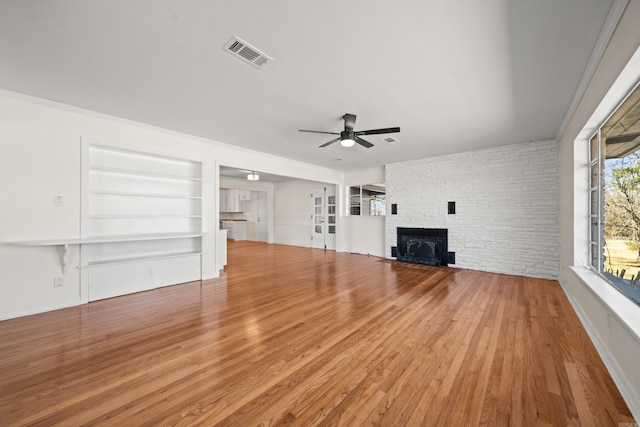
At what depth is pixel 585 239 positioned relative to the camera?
327 centimetres

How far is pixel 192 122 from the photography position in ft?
12.6

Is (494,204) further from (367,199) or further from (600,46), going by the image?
(600,46)

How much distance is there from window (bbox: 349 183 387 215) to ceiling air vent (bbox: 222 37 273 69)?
574cm

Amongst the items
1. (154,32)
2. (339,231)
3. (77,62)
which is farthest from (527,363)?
(339,231)

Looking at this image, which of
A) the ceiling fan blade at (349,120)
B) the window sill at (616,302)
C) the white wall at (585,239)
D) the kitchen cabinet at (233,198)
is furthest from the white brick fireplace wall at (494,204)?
the kitchen cabinet at (233,198)

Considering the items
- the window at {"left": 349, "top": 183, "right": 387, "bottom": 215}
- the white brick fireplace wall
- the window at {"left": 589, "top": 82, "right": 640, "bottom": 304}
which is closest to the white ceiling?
the window at {"left": 589, "top": 82, "right": 640, "bottom": 304}

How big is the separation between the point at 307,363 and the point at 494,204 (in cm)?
525

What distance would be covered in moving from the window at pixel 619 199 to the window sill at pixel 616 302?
6cm

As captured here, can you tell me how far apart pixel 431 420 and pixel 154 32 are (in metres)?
3.28

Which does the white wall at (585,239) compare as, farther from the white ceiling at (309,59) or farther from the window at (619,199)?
the white ceiling at (309,59)

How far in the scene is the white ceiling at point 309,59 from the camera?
1746 mm

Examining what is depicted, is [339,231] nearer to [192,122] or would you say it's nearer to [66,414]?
[192,122]

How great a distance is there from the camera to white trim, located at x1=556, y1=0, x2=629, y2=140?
168cm

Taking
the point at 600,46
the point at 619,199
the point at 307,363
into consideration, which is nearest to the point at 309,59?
the point at 600,46
